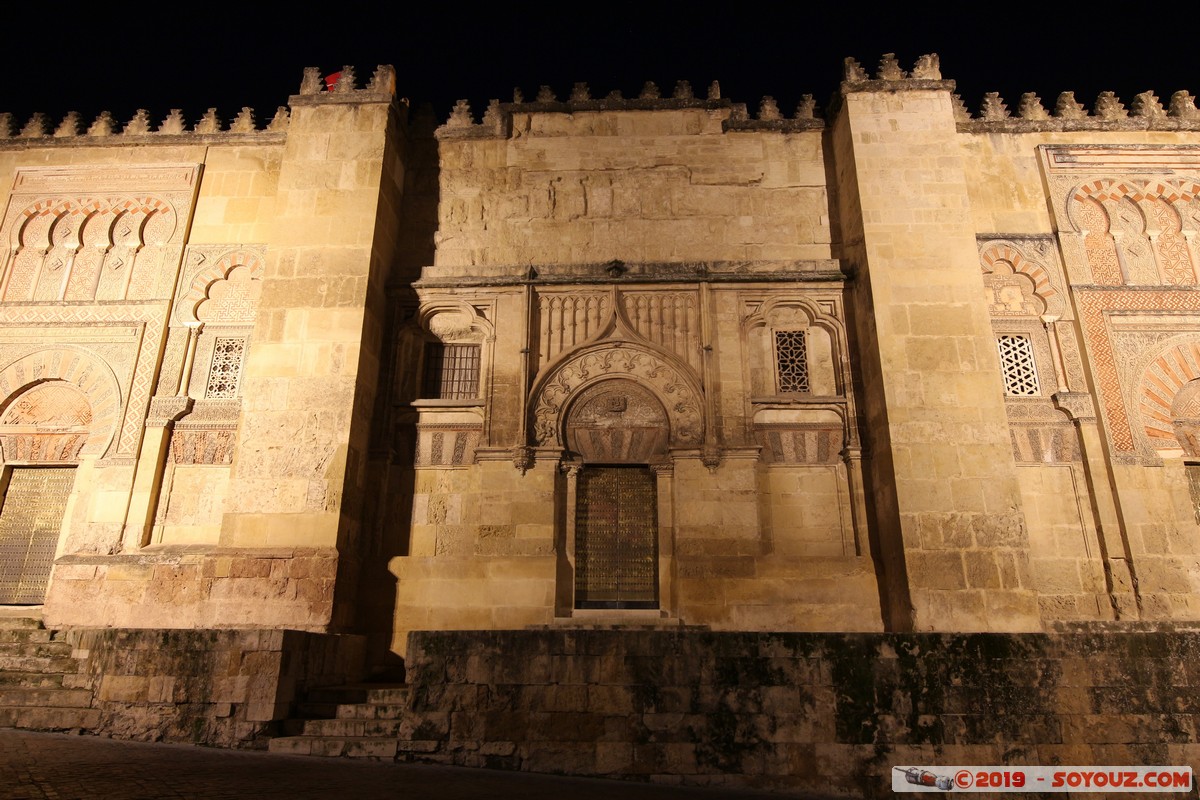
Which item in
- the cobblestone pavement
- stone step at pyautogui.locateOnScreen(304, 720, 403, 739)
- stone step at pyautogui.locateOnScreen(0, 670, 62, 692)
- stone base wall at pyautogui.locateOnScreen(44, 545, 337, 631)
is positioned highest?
stone base wall at pyautogui.locateOnScreen(44, 545, 337, 631)

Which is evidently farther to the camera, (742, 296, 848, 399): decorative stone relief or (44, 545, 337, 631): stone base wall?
(742, 296, 848, 399): decorative stone relief

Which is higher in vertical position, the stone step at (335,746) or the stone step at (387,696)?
the stone step at (387,696)

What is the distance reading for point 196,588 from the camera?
26.8ft

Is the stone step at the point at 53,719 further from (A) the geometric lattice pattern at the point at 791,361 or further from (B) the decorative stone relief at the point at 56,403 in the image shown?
(A) the geometric lattice pattern at the point at 791,361

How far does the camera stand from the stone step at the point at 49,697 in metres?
5.90

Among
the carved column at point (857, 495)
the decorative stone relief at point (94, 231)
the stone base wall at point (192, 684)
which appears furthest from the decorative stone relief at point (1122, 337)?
the decorative stone relief at point (94, 231)

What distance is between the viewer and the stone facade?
8031 mm

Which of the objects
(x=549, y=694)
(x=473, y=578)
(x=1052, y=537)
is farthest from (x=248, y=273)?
(x=1052, y=537)

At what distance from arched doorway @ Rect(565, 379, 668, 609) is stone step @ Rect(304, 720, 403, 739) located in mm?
2944

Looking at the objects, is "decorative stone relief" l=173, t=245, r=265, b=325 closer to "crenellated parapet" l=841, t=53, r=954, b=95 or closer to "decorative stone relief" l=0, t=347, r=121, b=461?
"decorative stone relief" l=0, t=347, r=121, b=461

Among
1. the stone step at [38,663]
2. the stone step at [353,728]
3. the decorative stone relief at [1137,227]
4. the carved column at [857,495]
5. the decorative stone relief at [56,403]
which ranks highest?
the decorative stone relief at [1137,227]

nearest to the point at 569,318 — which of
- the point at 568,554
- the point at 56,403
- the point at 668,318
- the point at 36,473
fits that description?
the point at 668,318

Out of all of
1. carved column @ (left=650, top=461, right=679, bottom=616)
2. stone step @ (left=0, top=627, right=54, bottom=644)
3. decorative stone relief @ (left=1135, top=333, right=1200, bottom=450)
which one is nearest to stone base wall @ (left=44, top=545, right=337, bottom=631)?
stone step @ (left=0, top=627, right=54, bottom=644)

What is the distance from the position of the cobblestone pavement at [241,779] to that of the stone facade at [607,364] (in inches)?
96.1
